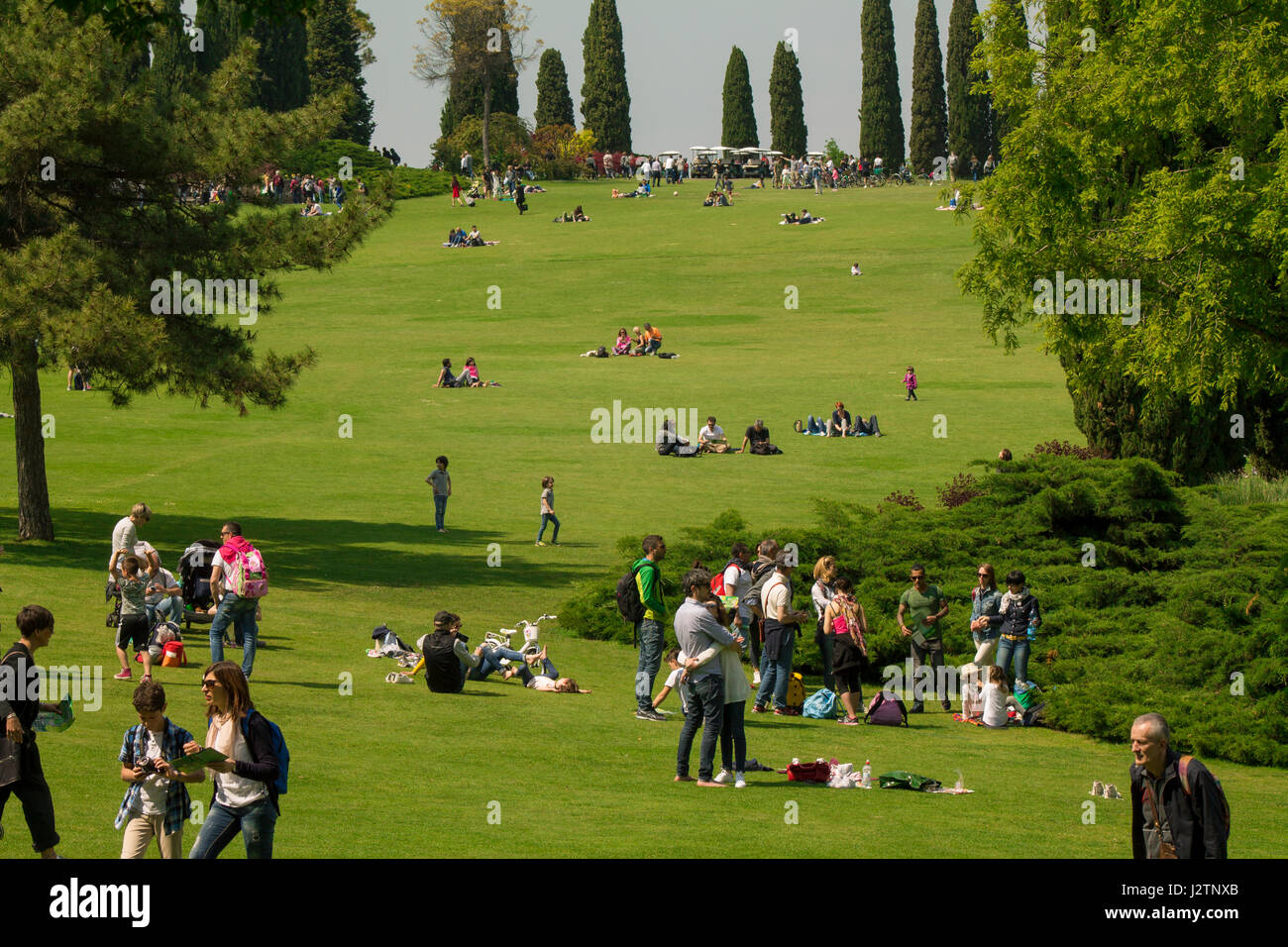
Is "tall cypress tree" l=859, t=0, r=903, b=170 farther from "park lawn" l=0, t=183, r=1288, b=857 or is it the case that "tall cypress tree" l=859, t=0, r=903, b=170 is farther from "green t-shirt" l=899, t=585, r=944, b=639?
"green t-shirt" l=899, t=585, r=944, b=639

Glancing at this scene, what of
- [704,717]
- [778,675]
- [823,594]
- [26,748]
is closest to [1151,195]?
[823,594]

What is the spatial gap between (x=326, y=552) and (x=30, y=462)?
5813mm

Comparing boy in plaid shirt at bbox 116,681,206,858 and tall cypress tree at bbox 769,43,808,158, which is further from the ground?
tall cypress tree at bbox 769,43,808,158

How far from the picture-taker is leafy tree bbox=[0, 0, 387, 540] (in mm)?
25281

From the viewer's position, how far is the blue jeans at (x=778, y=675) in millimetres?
17984

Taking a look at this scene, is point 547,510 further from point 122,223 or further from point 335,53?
point 335,53

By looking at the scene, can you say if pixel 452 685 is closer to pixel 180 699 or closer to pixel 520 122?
pixel 180 699

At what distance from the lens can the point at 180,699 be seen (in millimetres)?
16344

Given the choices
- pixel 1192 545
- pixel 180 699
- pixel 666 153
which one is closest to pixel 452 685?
pixel 180 699

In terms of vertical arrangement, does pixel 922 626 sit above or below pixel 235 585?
below

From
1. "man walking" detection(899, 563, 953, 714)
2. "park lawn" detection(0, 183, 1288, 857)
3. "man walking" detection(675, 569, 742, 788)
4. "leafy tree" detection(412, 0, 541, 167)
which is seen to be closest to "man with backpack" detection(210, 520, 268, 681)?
"park lawn" detection(0, 183, 1288, 857)

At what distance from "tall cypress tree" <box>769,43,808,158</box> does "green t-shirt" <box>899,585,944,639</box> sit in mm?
97148

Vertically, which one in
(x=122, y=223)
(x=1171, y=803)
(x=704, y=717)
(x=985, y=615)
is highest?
(x=122, y=223)

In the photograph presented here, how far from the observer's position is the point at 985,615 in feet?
65.7
